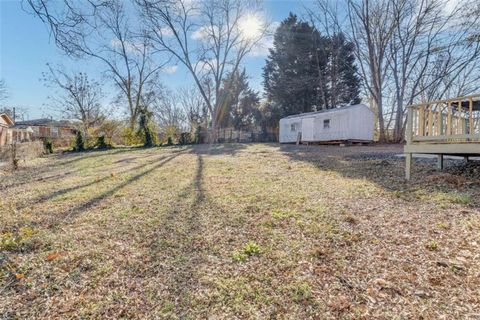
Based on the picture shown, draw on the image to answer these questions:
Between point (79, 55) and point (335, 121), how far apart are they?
43.9ft

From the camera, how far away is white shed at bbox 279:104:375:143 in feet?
48.2

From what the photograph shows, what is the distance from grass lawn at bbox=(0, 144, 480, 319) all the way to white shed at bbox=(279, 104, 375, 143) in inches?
425

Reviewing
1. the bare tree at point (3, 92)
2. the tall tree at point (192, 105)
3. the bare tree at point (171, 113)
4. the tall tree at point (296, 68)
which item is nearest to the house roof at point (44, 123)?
the bare tree at point (3, 92)

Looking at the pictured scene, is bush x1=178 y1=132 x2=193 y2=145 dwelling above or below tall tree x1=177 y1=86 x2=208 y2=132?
below

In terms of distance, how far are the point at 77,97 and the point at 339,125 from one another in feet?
72.9

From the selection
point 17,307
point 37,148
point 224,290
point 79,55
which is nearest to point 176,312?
point 224,290

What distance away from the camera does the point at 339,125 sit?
1478cm

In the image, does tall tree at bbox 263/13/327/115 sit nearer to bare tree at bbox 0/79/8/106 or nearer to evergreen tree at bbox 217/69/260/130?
evergreen tree at bbox 217/69/260/130

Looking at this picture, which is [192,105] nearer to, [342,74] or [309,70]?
[309,70]

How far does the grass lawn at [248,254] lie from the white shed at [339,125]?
10.8 meters

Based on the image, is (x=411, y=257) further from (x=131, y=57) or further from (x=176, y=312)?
(x=131, y=57)

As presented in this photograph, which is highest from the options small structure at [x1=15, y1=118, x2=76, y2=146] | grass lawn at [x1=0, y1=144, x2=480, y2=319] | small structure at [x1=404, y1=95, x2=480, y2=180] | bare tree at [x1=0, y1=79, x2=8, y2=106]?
bare tree at [x1=0, y1=79, x2=8, y2=106]

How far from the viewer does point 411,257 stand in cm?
226

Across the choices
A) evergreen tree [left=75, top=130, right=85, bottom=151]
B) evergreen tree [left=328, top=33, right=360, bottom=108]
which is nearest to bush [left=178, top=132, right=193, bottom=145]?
evergreen tree [left=75, top=130, right=85, bottom=151]
